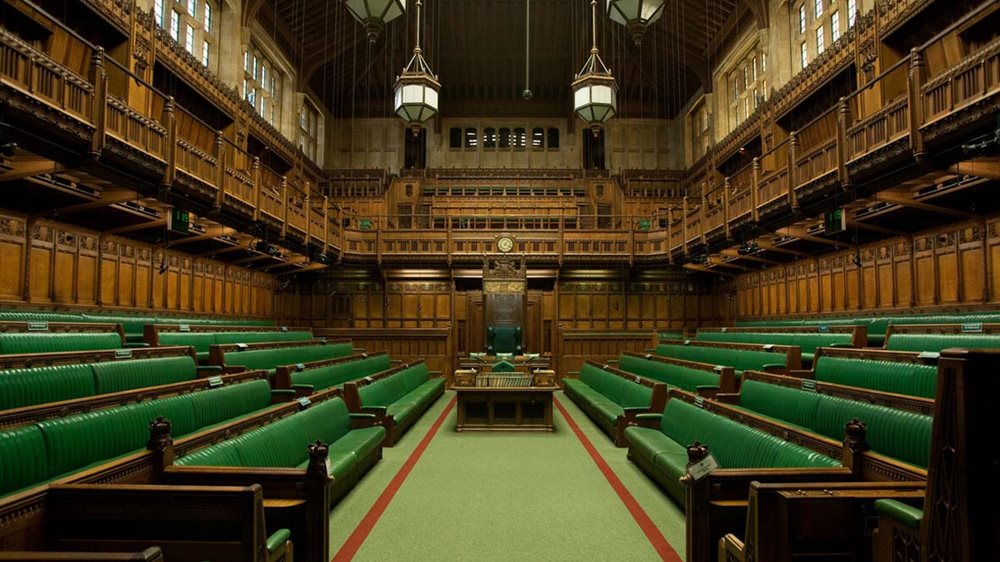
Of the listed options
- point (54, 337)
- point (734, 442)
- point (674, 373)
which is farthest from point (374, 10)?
point (674, 373)

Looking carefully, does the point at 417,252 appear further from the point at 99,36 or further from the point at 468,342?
the point at 99,36

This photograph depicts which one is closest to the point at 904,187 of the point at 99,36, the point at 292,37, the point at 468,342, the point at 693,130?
the point at 468,342

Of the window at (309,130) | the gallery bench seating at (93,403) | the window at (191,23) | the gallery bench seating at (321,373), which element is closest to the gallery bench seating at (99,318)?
the gallery bench seating at (321,373)

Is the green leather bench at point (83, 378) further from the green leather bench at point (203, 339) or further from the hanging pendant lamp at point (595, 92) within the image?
the hanging pendant lamp at point (595, 92)

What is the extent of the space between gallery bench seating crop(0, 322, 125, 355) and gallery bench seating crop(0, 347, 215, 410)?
74 cm

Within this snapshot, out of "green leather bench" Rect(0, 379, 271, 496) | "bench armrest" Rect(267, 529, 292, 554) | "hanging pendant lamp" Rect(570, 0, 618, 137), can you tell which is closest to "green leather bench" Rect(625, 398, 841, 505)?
"bench armrest" Rect(267, 529, 292, 554)

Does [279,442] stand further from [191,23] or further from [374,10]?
[191,23]

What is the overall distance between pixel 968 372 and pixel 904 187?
749 centimetres

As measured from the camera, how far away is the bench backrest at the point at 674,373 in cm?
734

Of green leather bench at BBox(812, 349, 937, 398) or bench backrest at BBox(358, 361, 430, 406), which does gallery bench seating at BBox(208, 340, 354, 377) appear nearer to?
bench backrest at BBox(358, 361, 430, 406)

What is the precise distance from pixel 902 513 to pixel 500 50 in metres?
22.8

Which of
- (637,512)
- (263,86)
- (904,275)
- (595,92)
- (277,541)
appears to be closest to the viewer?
(277,541)

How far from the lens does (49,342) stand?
5.21m

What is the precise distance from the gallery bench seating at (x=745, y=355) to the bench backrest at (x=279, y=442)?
524cm
